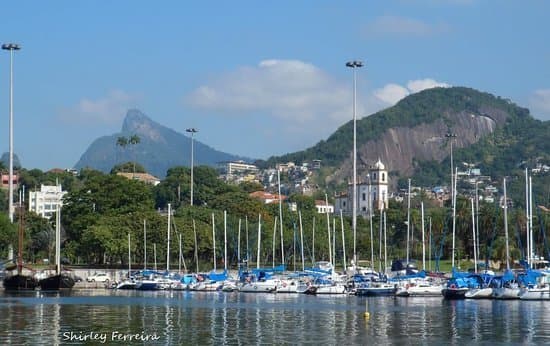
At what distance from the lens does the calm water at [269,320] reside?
52.7 metres

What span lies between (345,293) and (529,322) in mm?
31988

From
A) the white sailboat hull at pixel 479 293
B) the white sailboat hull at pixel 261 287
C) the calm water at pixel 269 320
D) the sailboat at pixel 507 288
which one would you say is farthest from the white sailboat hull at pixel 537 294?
the white sailboat hull at pixel 261 287

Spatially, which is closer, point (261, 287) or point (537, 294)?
point (537, 294)

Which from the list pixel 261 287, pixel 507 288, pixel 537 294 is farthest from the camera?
pixel 261 287

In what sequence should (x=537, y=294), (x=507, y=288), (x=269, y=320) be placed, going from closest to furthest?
(x=269, y=320)
(x=537, y=294)
(x=507, y=288)

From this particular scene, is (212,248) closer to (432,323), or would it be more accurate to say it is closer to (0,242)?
(0,242)

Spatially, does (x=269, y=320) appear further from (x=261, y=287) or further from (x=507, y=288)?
(x=261, y=287)

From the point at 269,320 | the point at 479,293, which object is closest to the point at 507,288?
the point at 479,293

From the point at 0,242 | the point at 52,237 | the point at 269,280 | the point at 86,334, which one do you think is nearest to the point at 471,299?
the point at 269,280

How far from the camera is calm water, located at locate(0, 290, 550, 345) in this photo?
52.7 meters

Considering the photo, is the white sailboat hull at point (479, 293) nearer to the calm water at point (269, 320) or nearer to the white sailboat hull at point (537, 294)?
the calm water at point (269, 320)

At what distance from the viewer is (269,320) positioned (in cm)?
6391

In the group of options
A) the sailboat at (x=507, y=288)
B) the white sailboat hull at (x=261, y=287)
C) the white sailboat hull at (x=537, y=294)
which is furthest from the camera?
the white sailboat hull at (x=261, y=287)

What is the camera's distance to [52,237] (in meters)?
142
